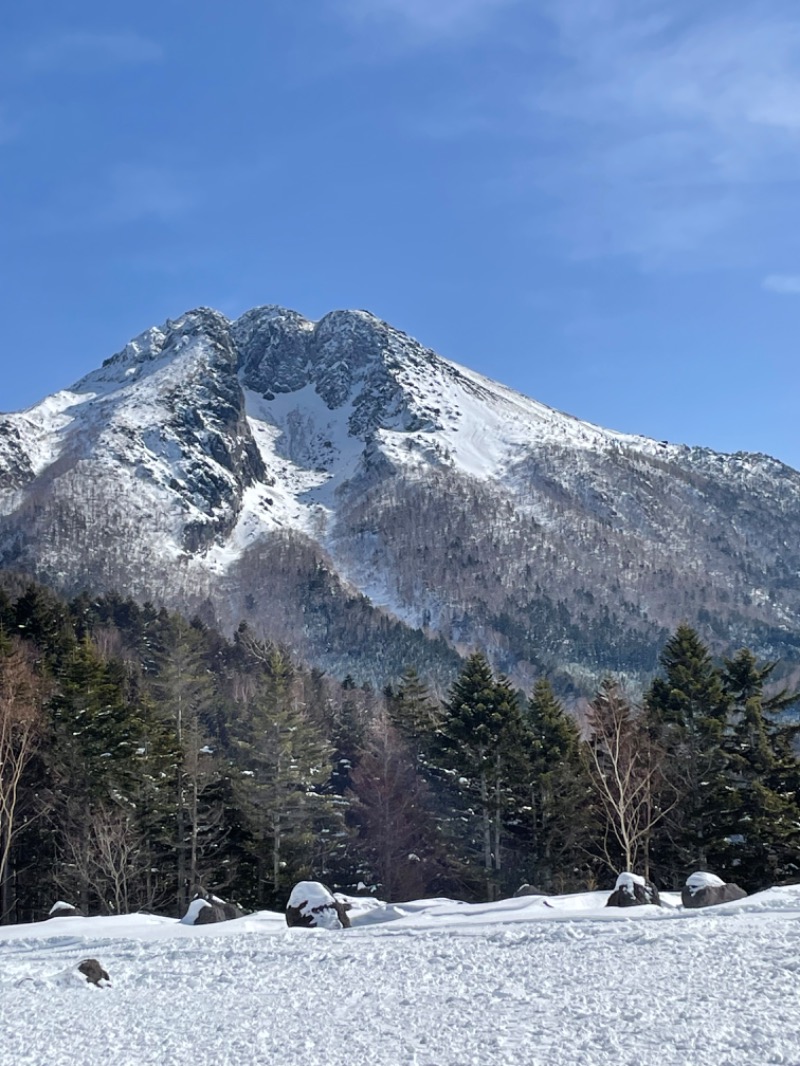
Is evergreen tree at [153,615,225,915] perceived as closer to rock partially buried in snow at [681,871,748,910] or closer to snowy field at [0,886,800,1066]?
snowy field at [0,886,800,1066]

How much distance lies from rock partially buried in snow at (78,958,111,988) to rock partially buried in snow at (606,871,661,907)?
11.8 meters

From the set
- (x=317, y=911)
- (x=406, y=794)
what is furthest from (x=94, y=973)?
(x=406, y=794)

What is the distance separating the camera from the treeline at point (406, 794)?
114 ft

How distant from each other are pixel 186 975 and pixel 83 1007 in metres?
2.18

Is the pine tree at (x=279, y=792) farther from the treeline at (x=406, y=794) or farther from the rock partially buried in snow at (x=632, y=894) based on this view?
A: the rock partially buried in snow at (x=632, y=894)

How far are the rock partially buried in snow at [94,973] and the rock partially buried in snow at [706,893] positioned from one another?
40.9 ft

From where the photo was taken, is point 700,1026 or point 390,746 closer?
point 700,1026

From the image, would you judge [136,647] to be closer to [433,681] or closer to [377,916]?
[377,916]

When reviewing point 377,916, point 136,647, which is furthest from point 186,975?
point 136,647

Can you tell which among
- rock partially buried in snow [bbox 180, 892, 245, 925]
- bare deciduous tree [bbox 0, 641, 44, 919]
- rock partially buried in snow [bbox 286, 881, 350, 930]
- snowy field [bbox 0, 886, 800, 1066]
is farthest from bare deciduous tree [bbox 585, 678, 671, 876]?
bare deciduous tree [bbox 0, 641, 44, 919]

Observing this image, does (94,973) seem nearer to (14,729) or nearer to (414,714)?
(14,729)

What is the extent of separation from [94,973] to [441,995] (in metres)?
6.47

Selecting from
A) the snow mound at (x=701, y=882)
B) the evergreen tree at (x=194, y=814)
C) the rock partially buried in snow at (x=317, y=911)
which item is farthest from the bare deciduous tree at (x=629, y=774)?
the evergreen tree at (x=194, y=814)

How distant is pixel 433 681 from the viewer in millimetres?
168625
